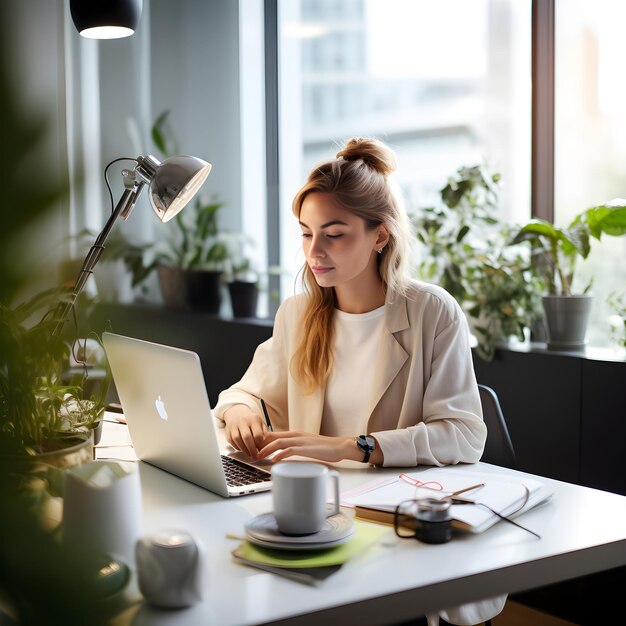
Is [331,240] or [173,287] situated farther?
[173,287]

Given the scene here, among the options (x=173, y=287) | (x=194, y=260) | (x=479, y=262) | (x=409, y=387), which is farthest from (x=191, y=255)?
(x=409, y=387)

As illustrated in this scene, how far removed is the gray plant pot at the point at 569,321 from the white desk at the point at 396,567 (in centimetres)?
131

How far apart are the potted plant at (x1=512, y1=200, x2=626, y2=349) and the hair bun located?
0.83m

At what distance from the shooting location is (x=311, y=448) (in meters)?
1.63

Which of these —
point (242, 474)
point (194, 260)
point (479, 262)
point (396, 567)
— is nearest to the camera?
point (396, 567)

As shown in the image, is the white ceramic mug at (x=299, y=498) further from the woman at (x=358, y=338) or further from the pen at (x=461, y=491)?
the woman at (x=358, y=338)

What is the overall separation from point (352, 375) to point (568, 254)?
3.47ft

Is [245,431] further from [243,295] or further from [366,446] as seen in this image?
[243,295]

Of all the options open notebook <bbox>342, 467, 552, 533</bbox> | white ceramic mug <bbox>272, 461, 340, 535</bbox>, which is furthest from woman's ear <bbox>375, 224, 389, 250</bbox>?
white ceramic mug <bbox>272, 461, 340, 535</bbox>

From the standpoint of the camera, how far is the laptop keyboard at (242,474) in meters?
1.57

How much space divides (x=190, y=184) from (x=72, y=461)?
25.3 inches

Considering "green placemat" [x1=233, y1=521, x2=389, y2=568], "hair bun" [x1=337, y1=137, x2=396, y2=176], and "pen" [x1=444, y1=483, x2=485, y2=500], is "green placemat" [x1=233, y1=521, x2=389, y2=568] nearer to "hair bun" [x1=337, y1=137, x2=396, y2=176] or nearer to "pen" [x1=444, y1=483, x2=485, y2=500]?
"pen" [x1=444, y1=483, x2=485, y2=500]

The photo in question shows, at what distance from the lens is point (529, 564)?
1157mm

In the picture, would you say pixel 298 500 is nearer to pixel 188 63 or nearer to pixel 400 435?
pixel 400 435
